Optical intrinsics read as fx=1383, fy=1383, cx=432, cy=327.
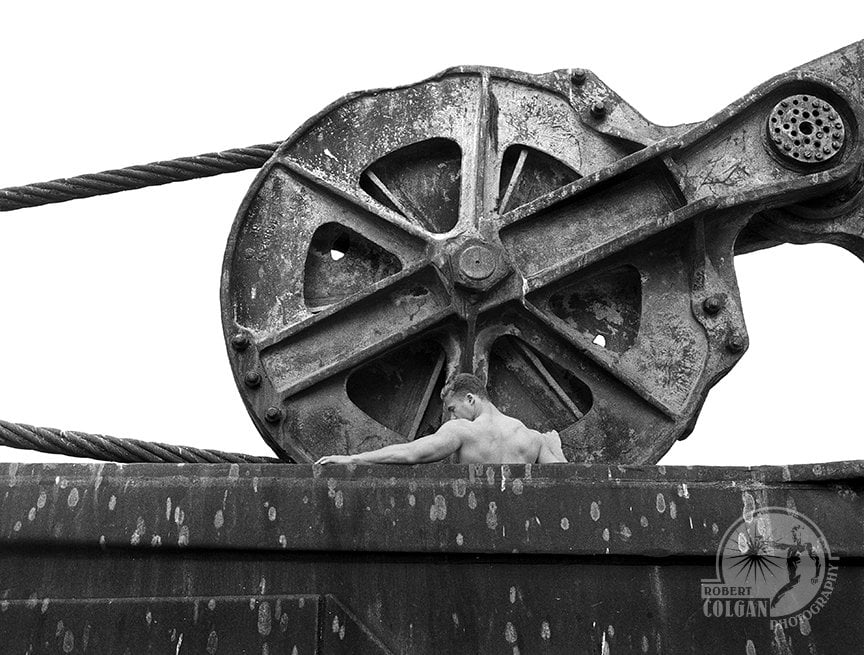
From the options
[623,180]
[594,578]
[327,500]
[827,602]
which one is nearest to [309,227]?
[623,180]

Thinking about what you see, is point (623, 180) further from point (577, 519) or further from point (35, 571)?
point (35, 571)

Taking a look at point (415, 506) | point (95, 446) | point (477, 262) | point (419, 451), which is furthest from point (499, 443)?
point (95, 446)

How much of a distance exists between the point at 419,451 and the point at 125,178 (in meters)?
2.73

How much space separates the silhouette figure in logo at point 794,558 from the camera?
17.7 ft

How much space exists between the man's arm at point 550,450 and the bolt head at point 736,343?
1.24 meters

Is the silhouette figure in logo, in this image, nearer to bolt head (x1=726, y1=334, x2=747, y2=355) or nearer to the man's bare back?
the man's bare back

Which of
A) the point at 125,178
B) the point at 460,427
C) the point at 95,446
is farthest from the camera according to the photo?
the point at 125,178

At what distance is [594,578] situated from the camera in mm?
5371

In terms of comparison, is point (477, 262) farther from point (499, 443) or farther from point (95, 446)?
point (95, 446)

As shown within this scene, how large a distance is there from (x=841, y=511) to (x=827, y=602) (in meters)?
0.38

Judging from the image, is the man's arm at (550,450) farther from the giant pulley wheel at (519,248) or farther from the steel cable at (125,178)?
the steel cable at (125,178)

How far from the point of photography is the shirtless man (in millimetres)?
5809

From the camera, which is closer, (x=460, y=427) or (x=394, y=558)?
(x=394, y=558)

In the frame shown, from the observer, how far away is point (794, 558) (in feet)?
17.8
